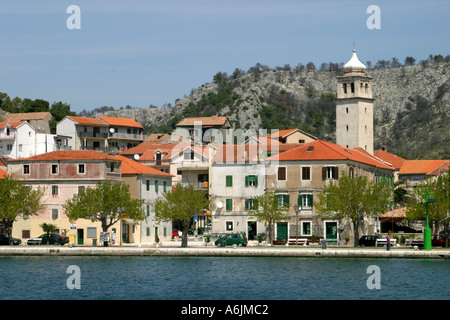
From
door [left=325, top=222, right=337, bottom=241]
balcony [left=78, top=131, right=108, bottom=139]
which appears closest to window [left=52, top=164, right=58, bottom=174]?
door [left=325, top=222, right=337, bottom=241]

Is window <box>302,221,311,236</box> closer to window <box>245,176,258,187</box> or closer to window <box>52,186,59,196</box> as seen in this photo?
window <box>245,176,258,187</box>

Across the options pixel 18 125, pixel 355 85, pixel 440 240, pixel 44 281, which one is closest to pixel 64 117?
pixel 18 125

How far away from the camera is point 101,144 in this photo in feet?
502

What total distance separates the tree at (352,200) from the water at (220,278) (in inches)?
441

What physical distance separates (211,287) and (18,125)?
87397mm

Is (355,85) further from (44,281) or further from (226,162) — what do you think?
(44,281)

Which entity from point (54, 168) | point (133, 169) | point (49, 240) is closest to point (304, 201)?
point (133, 169)

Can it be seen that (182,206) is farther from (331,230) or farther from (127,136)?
(127,136)

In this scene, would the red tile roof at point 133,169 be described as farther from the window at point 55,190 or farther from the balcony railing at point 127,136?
the balcony railing at point 127,136

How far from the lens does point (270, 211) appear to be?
88.1 metres

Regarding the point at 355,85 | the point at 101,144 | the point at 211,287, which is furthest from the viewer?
the point at 101,144

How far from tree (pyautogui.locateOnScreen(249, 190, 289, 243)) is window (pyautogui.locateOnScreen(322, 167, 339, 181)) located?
4.72 m

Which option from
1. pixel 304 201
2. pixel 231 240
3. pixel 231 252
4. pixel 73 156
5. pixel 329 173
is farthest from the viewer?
pixel 73 156

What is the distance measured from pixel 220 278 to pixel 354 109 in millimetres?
68976
